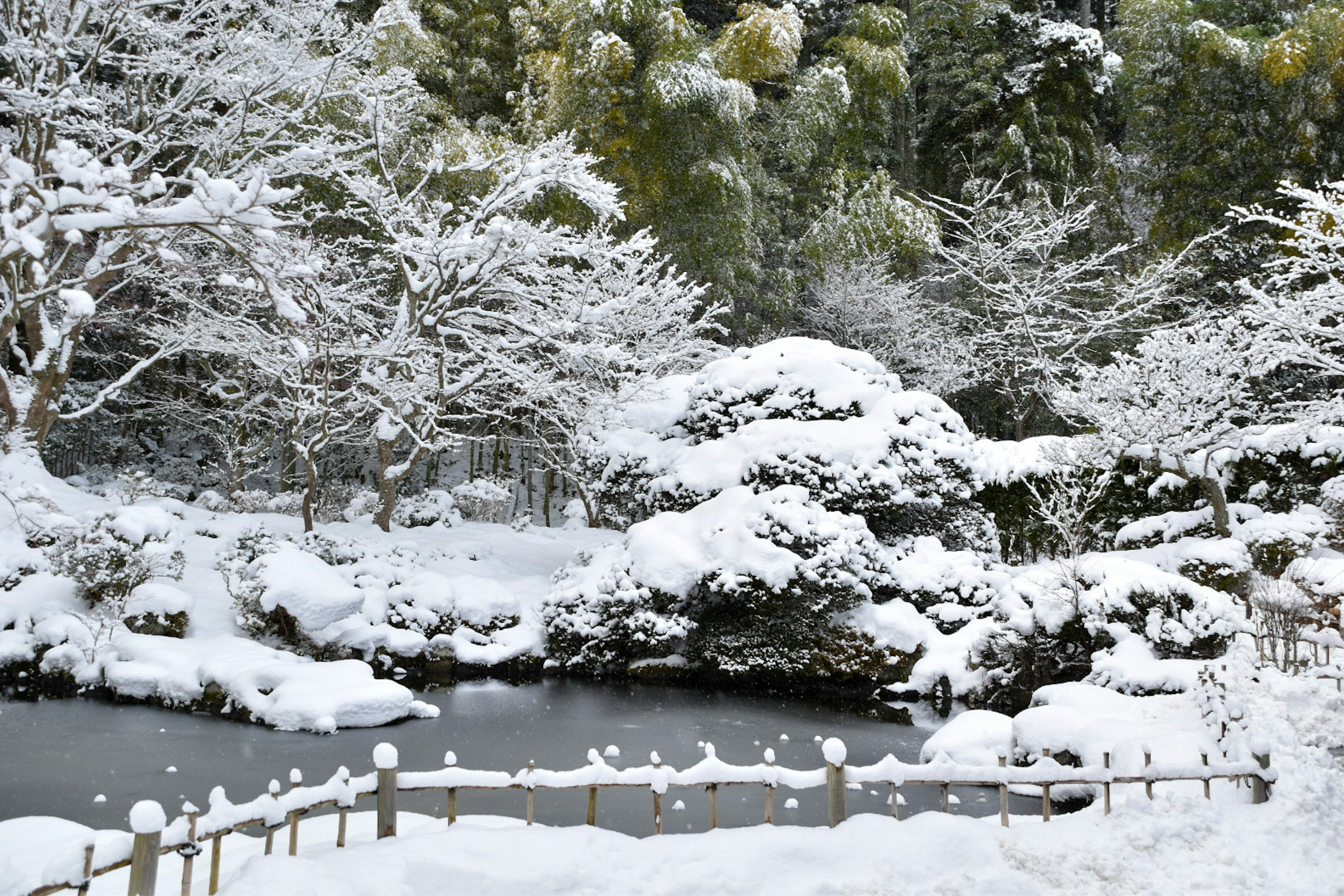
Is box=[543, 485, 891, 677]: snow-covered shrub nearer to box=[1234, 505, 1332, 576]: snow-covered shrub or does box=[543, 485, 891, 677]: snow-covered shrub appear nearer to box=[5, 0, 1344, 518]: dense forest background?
box=[5, 0, 1344, 518]: dense forest background

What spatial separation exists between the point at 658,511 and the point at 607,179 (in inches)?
291

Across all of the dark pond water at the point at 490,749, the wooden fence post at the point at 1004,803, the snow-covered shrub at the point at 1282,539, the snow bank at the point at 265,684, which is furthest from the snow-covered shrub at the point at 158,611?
the snow-covered shrub at the point at 1282,539

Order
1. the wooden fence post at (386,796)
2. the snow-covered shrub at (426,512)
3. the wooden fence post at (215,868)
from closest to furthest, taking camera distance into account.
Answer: the wooden fence post at (215,868) < the wooden fence post at (386,796) < the snow-covered shrub at (426,512)

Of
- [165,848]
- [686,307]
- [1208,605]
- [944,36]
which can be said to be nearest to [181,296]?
[686,307]

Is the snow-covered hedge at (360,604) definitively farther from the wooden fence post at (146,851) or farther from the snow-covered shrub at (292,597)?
the wooden fence post at (146,851)

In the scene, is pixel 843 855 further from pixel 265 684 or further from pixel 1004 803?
pixel 265 684

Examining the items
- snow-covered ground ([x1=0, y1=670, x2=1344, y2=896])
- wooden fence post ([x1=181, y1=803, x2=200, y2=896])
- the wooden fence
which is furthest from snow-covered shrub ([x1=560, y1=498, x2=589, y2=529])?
wooden fence post ([x1=181, y1=803, x2=200, y2=896])

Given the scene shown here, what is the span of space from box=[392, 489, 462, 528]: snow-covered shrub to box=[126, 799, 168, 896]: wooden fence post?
1008 centimetres

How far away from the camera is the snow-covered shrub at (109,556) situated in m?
8.63

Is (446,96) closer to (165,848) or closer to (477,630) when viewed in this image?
(477,630)

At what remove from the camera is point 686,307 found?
47.9 ft

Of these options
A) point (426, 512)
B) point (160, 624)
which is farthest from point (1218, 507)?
point (160, 624)

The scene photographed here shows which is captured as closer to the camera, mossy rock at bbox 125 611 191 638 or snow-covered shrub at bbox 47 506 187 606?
snow-covered shrub at bbox 47 506 187 606

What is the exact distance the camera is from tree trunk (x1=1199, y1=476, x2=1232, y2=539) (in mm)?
10305
